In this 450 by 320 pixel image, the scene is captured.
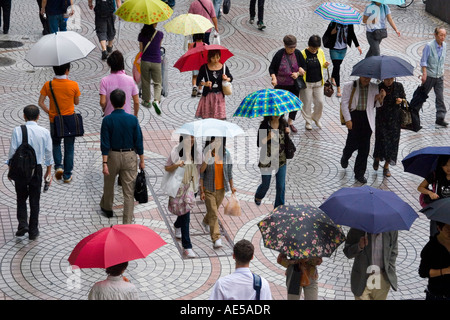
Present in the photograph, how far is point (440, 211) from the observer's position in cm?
721

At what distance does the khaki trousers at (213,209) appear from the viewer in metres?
9.42

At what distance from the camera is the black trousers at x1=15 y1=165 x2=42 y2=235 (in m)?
9.41

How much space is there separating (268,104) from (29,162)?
3.14 meters

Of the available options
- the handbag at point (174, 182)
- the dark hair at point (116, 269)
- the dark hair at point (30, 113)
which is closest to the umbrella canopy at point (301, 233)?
the dark hair at point (116, 269)

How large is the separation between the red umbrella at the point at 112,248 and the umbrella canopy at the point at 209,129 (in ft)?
7.51

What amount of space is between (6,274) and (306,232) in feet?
12.6

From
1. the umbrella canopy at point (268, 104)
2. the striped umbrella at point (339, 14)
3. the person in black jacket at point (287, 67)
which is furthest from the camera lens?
the striped umbrella at point (339, 14)

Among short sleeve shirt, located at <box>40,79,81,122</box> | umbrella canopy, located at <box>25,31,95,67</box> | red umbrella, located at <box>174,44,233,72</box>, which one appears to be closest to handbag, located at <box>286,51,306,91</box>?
red umbrella, located at <box>174,44,233,72</box>

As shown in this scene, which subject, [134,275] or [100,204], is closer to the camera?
[134,275]

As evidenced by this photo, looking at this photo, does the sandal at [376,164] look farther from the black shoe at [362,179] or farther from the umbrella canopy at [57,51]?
the umbrella canopy at [57,51]

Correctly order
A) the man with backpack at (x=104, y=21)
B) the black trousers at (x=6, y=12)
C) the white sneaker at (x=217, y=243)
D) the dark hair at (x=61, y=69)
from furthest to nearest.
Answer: the black trousers at (x=6, y=12), the man with backpack at (x=104, y=21), the dark hair at (x=61, y=69), the white sneaker at (x=217, y=243)

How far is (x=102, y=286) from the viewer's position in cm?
649
